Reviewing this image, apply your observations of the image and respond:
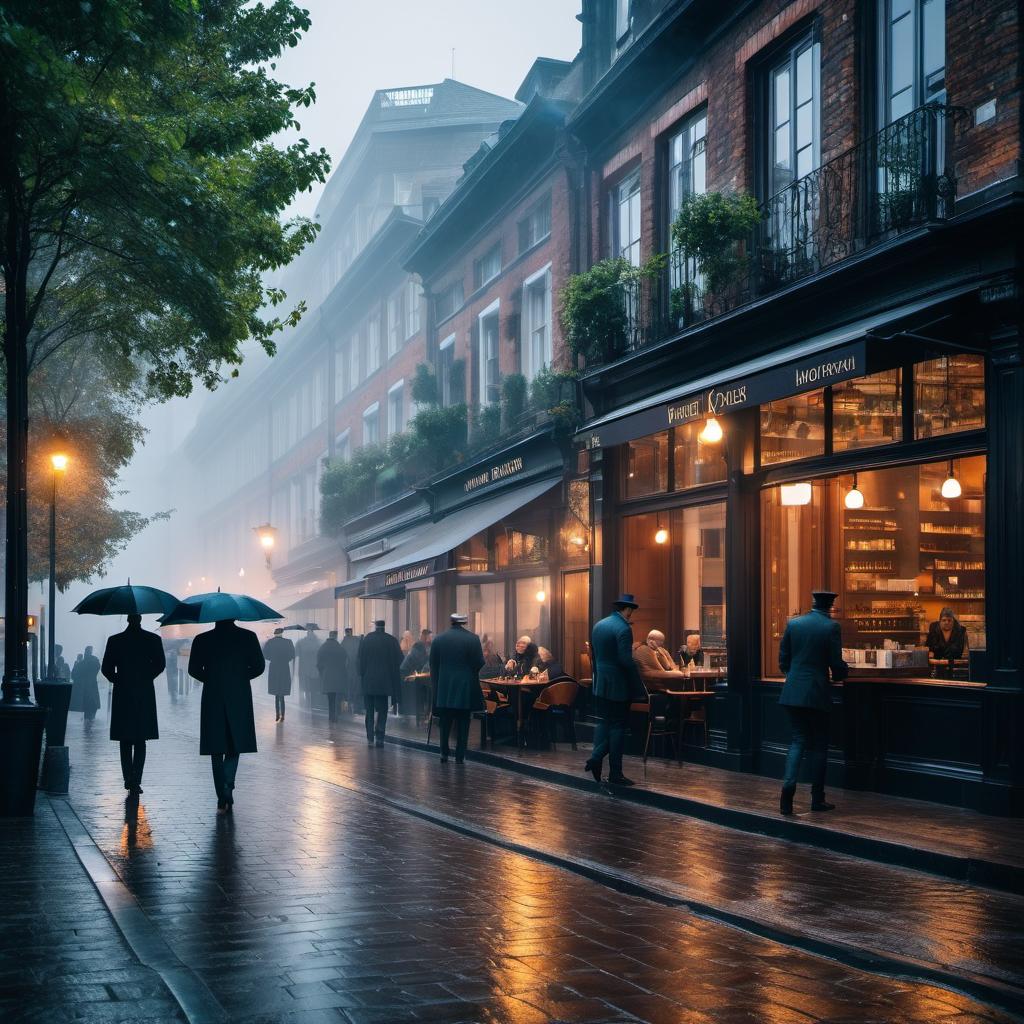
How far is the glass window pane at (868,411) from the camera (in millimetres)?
12562

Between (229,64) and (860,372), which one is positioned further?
(229,64)

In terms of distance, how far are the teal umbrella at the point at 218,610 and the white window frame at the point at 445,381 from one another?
16075 mm

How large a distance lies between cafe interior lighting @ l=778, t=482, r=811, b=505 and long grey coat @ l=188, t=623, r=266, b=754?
586 cm

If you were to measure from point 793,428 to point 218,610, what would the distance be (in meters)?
6.27

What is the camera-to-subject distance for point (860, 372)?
11516 mm

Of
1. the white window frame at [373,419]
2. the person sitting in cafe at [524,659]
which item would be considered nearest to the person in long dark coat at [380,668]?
the person sitting in cafe at [524,659]

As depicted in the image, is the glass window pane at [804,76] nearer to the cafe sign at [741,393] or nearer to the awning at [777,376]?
the awning at [777,376]

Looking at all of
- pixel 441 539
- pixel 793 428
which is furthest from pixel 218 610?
pixel 441 539

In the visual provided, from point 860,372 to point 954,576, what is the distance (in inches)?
87.3

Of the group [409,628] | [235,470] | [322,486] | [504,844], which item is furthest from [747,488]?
[235,470]

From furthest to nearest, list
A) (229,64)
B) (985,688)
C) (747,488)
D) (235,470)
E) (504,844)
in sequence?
(235,470) → (229,64) → (747,488) → (985,688) → (504,844)

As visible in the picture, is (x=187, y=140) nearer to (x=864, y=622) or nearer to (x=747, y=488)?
(x=747, y=488)

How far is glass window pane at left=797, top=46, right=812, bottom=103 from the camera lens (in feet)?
47.8

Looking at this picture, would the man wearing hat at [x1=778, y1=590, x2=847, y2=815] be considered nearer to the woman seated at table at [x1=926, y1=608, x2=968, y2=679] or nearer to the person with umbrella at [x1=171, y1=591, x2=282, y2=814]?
the woman seated at table at [x1=926, y1=608, x2=968, y2=679]
